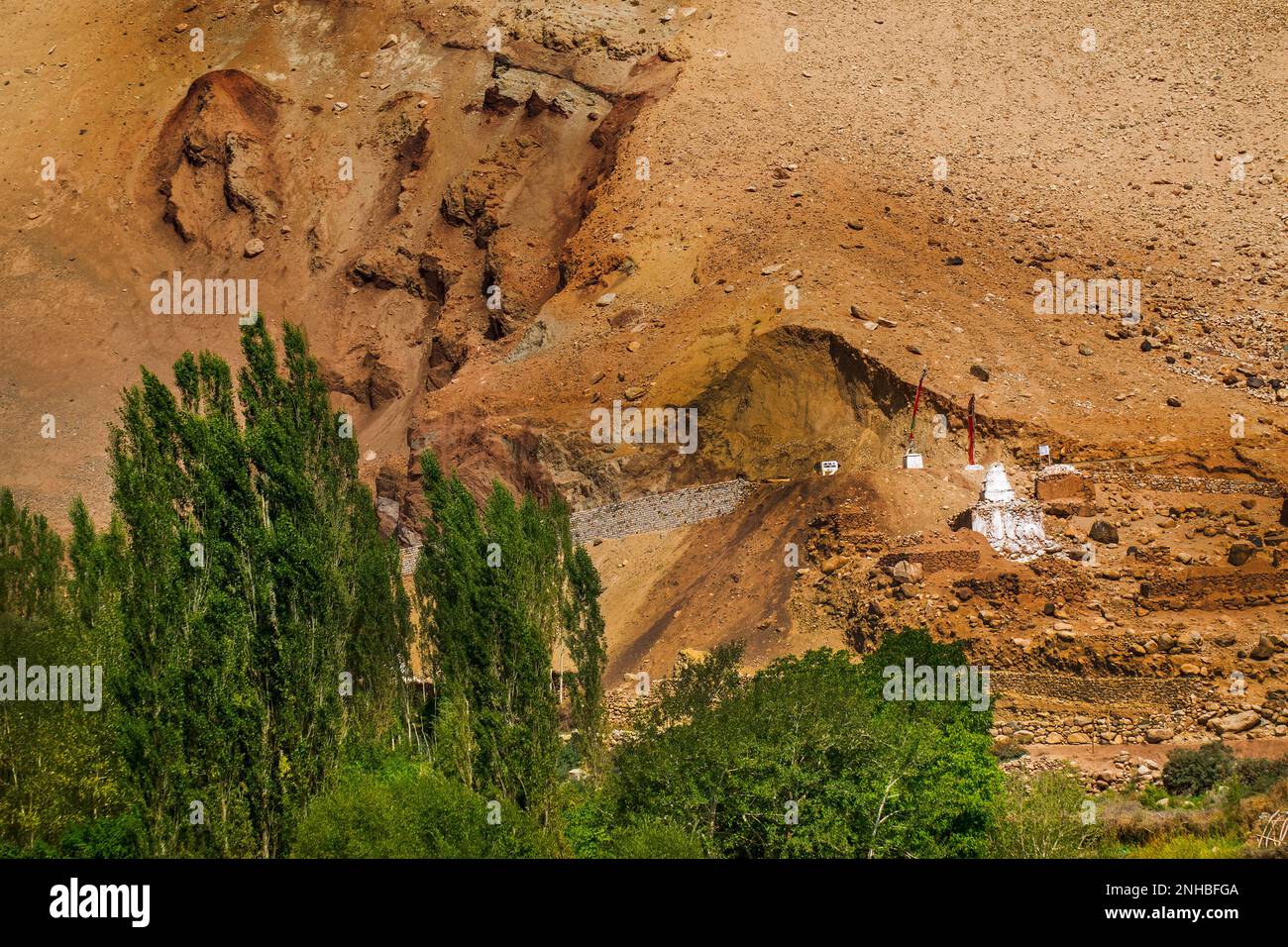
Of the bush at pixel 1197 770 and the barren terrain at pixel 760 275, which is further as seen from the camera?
the barren terrain at pixel 760 275

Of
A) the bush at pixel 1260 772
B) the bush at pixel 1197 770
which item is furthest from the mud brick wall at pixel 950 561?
the bush at pixel 1260 772

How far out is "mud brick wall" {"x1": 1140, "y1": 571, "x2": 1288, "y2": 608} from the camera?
121 ft

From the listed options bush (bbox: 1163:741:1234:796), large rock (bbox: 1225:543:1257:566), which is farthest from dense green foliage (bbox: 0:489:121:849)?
large rock (bbox: 1225:543:1257:566)

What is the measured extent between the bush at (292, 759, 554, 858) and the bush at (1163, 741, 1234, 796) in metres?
12.4

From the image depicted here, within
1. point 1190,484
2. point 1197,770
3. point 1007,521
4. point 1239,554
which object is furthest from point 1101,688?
point 1190,484

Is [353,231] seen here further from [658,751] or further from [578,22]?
[658,751]

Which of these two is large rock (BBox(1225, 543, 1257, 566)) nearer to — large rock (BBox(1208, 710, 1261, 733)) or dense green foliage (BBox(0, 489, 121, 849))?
large rock (BBox(1208, 710, 1261, 733))

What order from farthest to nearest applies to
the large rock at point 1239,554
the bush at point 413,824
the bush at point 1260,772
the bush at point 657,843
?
the large rock at point 1239,554 < the bush at point 1260,772 < the bush at point 657,843 < the bush at point 413,824

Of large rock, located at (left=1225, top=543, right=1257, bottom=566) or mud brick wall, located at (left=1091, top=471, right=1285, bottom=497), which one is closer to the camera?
large rock, located at (left=1225, top=543, right=1257, bottom=566)

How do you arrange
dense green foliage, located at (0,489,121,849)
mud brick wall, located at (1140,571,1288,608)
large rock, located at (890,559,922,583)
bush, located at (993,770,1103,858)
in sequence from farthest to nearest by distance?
large rock, located at (890,559,922,583), mud brick wall, located at (1140,571,1288,608), dense green foliage, located at (0,489,121,849), bush, located at (993,770,1103,858)

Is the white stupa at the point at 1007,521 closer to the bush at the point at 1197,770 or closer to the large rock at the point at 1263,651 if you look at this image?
the large rock at the point at 1263,651

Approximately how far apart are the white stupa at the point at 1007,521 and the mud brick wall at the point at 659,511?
7747 mm

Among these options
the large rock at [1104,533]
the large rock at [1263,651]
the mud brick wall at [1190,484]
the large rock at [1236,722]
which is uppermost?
the mud brick wall at [1190,484]

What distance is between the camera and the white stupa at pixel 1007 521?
39.9m
